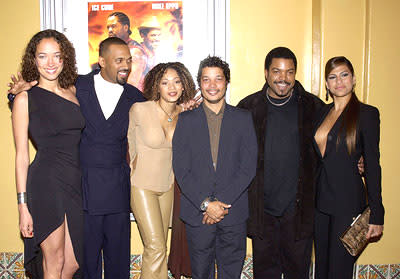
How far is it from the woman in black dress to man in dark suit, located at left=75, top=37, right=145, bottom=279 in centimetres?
24

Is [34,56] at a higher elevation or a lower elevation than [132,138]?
higher

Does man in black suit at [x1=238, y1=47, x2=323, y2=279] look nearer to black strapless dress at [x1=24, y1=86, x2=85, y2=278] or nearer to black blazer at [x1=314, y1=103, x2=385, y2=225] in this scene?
black blazer at [x1=314, y1=103, x2=385, y2=225]

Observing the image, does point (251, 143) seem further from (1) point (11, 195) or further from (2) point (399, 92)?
(1) point (11, 195)

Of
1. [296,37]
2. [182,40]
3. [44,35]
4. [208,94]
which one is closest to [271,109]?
[208,94]

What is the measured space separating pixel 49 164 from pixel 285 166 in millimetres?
1776

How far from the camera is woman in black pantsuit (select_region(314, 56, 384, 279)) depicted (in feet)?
8.40

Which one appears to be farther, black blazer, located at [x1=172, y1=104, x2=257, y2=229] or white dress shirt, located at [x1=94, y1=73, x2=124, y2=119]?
white dress shirt, located at [x1=94, y1=73, x2=124, y2=119]

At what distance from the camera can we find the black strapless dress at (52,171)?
2387 mm

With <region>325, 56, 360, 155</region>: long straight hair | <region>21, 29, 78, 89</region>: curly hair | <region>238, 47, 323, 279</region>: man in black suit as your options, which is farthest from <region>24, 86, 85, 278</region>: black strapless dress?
<region>325, 56, 360, 155</region>: long straight hair

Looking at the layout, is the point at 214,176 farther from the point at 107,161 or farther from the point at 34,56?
the point at 34,56

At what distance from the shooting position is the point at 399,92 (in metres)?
3.26

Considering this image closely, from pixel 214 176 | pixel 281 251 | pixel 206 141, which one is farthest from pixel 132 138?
pixel 281 251

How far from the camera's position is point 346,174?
2592 mm

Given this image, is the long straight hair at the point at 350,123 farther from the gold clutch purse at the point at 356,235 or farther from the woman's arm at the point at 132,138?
the woman's arm at the point at 132,138
